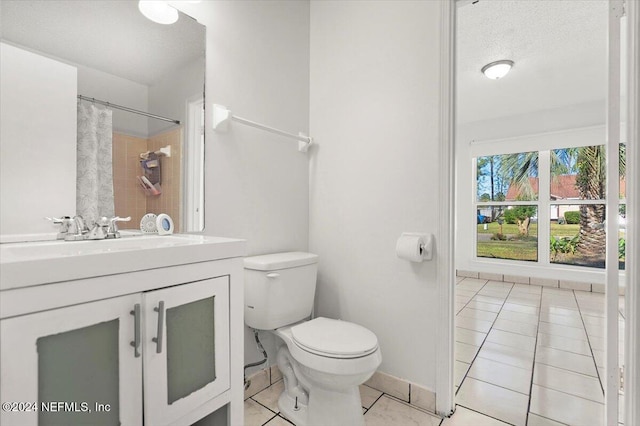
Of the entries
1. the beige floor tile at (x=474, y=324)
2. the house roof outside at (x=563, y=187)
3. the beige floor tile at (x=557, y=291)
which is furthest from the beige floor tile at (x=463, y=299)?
the house roof outside at (x=563, y=187)

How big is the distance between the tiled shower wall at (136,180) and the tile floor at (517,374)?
1.10 metres

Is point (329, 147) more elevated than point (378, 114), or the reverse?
point (378, 114)

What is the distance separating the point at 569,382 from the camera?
1.87 m

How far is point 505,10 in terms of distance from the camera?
7.07ft

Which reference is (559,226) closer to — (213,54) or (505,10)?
(505,10)

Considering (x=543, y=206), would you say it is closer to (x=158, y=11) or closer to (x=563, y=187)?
(x=563, y=187)

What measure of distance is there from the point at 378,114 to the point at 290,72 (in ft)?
2.15

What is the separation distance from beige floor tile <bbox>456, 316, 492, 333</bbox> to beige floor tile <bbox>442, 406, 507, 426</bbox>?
1.28 meters

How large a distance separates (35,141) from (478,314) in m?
3.54

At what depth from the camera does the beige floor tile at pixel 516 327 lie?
265 centimetres

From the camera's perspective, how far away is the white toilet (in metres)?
1.29

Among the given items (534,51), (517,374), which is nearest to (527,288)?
(517,374)

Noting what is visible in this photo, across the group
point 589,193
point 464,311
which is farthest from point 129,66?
point 589,193

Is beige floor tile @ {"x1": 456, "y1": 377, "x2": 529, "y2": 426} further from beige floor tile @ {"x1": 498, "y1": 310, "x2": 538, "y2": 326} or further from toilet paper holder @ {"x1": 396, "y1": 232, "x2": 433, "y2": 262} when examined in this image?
beige floor tile @ {"x1": 498, "y1": 310, "x2": 538, "y2": 326}
